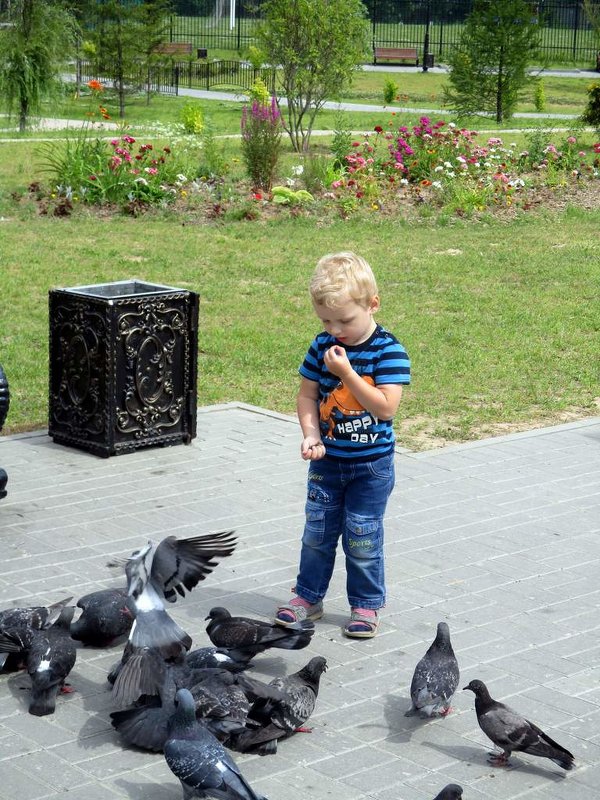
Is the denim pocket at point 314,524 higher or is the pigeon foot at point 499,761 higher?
the denim pocket at point 314,524

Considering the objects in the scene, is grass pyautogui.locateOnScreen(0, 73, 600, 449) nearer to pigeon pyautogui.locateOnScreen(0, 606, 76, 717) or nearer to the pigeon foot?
pigeon pyautogui.locateOnScreen(0, 606, 76, 717)

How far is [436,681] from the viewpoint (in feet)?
14.1

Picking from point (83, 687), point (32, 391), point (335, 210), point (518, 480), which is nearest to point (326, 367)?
point (83, 687)

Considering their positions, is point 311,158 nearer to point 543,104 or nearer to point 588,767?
point 588,767

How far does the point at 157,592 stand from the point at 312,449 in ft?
2.75

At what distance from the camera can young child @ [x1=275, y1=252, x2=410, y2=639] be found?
4.76 metres

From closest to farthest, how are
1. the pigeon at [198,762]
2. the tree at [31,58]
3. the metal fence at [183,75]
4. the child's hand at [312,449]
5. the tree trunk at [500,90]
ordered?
the pigeon at [198,762]
the child's hand at [312,449]
the tree at [31,58]
the tree trunk at [500,90]
the metal fence at [183,75]

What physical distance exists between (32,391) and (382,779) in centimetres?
567

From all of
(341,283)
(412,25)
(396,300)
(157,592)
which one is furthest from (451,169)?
(412,25)

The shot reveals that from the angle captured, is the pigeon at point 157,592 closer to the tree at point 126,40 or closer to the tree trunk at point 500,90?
the tree trunk at point 500,90

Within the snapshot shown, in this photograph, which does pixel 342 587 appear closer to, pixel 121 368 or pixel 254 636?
pixel 254 636

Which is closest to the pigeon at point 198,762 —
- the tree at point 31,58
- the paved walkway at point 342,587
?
the paved walkway at point 342,587

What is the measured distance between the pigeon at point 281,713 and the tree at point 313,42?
60.5 feet

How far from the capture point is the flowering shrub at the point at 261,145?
17047 millimetres
